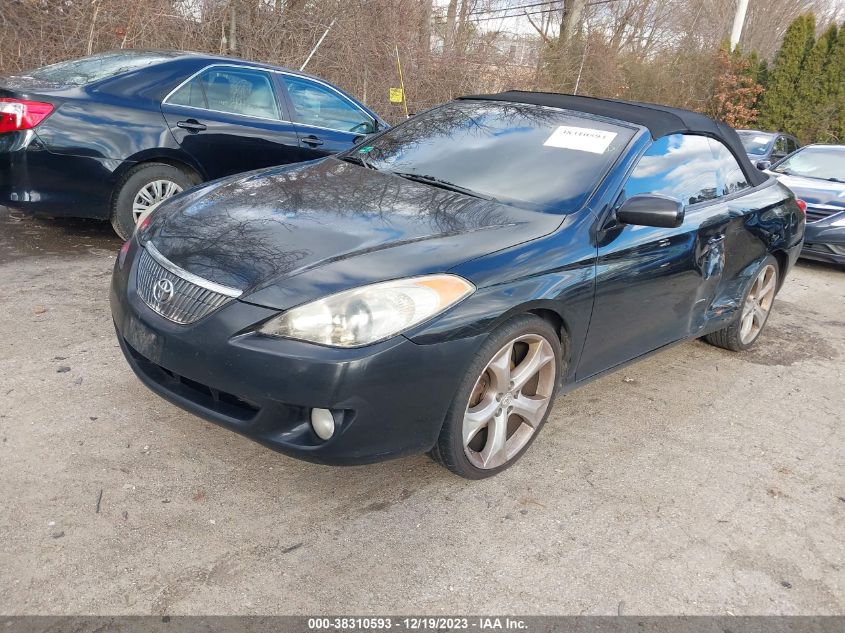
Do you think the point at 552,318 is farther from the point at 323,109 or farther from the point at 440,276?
the point at 323,109

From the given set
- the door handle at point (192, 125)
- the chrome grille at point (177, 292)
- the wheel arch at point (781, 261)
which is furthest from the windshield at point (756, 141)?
the chrome grille at point (177, 292)

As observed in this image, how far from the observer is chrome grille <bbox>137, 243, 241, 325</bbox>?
103 inches

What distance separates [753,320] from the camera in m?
5.02

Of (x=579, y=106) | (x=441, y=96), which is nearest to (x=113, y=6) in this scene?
(x=441, y=96)

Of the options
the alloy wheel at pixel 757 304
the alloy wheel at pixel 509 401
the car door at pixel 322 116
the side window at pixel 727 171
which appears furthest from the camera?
the car door at pixel 322 116

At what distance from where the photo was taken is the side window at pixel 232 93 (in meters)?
5.68

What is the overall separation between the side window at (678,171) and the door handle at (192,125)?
3.54m

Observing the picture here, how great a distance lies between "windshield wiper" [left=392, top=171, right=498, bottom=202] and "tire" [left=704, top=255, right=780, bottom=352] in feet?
7.15

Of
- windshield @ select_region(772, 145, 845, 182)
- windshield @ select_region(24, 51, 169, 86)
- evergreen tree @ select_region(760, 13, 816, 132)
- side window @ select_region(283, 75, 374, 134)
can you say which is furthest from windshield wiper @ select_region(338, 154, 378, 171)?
evergreen tree @ select_region(760, 13, 816, 132)

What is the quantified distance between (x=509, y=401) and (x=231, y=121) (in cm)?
389

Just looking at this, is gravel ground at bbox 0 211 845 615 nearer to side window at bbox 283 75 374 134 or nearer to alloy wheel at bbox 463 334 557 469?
alloy wheel at bbox 463 334 557 469

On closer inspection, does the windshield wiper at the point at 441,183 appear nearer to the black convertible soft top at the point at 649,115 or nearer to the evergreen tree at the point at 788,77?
the black convertible soft top at the point at 649,115

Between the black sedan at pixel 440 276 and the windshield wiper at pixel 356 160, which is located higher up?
the windshield wiper at pixel 356 160

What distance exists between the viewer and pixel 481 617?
2.31 m
